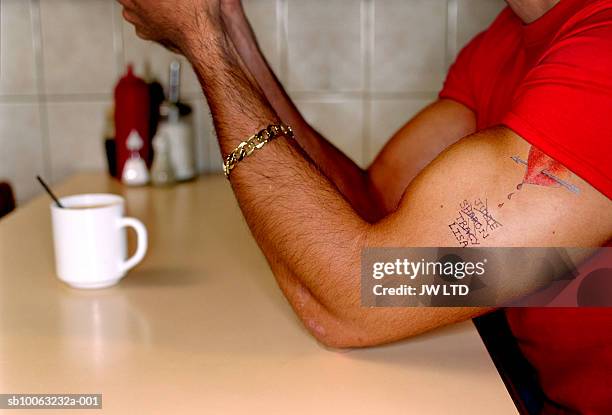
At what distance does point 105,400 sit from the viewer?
2.31 ft

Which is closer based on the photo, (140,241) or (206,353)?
(206,353)

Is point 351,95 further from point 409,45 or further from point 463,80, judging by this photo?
point 463,80

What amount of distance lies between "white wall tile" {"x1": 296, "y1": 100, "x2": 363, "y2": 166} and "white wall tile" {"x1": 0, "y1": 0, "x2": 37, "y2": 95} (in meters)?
0.64

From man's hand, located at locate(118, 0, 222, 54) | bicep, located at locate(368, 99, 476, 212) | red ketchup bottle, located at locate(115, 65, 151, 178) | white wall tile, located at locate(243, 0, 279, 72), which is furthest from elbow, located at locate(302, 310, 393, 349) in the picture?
white wall tile, located at locate(243, 0, 279, 72)

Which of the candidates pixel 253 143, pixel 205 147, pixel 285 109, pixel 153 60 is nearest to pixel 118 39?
pixel 153 60

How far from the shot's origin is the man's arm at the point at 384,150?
121 centimetres

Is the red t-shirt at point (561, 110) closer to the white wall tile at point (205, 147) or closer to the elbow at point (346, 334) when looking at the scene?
the elbow at point (346, 334)

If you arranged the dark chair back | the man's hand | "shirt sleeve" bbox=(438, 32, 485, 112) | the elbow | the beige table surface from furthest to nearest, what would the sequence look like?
the dark chair back < "shirt sleeve" bbox=(438, 32, 485, 112) < the man's hand < the elbow < the beige table surface

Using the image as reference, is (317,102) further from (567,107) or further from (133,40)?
(567,107)

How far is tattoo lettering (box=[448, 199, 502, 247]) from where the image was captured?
77cm

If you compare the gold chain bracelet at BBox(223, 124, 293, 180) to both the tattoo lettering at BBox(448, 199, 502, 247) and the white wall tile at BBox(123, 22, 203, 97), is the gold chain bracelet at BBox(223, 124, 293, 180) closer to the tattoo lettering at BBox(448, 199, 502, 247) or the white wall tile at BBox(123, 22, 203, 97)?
the tattoo lettering at BBox(448, 199, 502, 247)

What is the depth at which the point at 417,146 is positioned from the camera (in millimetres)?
1326

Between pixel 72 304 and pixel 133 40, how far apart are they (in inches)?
38.2

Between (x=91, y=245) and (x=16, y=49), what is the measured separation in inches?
38.8
